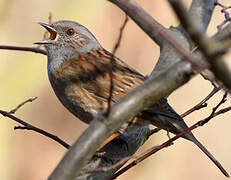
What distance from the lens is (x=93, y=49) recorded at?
17.2 ft

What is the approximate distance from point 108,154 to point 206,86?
11.0 ft

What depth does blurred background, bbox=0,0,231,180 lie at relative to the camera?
734 centimetres

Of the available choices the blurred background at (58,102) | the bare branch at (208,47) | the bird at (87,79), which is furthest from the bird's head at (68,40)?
the bare branch at (208,47)

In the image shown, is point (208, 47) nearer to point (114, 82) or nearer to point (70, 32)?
point (114, 82)

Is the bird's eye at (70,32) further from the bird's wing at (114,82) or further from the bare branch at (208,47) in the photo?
the bare branch at (208,47)

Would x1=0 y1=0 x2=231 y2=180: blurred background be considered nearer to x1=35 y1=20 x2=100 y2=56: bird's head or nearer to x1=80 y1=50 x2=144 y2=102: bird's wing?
x1=35 y1=20 x2=100 y2=56: bird's head

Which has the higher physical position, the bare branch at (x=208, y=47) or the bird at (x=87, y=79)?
the bare branch at (x=208, y=47)

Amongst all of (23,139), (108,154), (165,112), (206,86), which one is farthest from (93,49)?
(23,139)

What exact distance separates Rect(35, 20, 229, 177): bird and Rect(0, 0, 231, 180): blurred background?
2.23m

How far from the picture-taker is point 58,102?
778cm

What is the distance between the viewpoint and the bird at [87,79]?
4586mm

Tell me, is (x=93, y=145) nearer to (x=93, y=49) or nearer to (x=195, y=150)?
(x=93, y=49)

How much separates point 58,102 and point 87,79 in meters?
2.93

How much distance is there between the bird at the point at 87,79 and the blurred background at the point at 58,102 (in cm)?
223
